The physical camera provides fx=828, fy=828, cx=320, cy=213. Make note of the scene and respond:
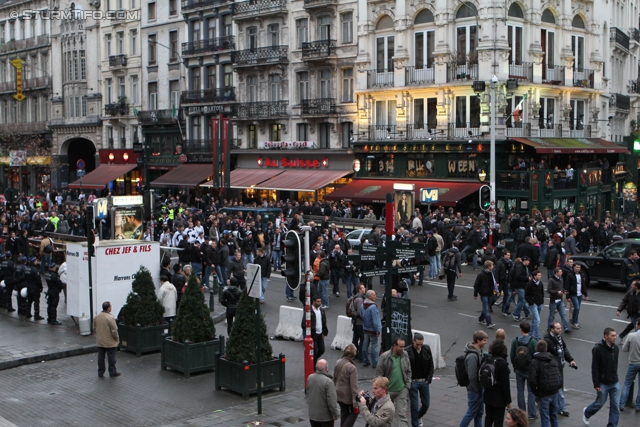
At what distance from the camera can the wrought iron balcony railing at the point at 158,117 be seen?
5529 cm

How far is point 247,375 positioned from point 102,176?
156 feet

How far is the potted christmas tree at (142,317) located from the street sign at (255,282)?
175 inches

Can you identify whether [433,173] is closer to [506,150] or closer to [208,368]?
[506,150]

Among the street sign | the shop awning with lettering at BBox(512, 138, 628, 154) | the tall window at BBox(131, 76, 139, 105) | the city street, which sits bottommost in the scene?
the city street

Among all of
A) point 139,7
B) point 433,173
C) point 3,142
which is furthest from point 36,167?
point 433,173

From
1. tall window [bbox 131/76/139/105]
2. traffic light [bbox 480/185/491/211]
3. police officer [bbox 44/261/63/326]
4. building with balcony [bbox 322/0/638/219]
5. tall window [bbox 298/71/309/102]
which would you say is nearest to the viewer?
police officer [bbox 44/261/63/326]

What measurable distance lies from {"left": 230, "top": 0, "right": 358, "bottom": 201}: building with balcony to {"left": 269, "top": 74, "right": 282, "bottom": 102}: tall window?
2.3 inches

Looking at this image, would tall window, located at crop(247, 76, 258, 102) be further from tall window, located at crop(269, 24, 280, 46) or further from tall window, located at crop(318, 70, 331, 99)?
tall window, located at crop(318, 70, 331, 99)

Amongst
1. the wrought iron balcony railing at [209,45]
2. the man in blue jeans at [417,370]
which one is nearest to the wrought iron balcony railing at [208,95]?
the wrought iron balcony railing at [209,45]

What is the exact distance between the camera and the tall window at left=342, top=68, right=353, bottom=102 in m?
44.3

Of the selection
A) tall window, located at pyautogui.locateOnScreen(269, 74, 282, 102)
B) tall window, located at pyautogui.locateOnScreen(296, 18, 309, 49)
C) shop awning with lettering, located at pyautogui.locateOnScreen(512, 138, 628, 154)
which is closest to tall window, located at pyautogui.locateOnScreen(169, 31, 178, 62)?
tall window, located at pyautogui.locateOnScreen(269, 74, 282, 102)

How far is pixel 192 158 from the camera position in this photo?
5394cm

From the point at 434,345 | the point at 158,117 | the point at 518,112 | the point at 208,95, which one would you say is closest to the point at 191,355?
the point at 434,345

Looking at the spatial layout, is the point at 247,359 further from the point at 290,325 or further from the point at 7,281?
the point at 7,281
